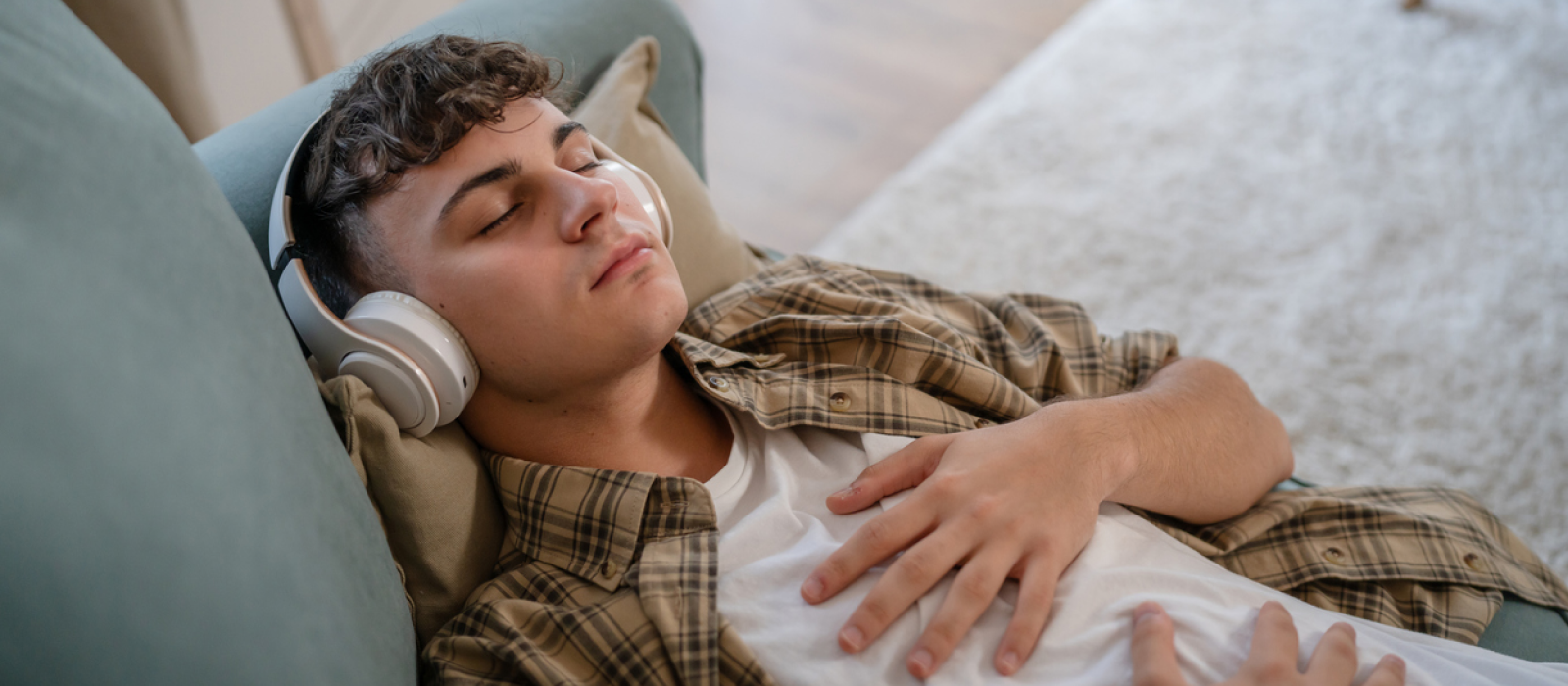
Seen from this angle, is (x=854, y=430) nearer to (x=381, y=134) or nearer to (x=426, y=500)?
(x=426, y=500)

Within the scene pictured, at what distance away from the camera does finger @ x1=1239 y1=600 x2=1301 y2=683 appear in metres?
0.85

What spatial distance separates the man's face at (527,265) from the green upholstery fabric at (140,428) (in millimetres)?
238

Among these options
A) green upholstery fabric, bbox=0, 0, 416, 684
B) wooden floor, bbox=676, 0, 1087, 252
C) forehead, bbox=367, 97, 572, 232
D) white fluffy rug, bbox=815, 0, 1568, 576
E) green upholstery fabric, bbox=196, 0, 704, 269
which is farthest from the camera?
wooden floor, bbox=676, 0, 1087, 252

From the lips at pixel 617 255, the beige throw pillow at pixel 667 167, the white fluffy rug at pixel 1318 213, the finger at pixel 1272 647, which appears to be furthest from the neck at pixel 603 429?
the white fluffy rug at pixel 1318 213

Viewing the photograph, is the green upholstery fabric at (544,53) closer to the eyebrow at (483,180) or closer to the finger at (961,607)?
the eyebrow at (483,180)

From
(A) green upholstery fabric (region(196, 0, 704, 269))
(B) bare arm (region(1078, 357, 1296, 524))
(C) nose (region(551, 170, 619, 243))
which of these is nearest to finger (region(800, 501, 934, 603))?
(B) bare arm (region(1078, 357, 1296, 524))

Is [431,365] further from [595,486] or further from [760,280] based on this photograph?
[760,280]

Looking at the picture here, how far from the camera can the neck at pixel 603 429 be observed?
A: 1.10m

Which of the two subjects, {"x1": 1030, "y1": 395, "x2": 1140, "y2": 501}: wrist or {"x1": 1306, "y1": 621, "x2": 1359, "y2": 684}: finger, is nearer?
{"x1": 1306, "y1": 621, "x2": 1359, "y2": 684}: finger

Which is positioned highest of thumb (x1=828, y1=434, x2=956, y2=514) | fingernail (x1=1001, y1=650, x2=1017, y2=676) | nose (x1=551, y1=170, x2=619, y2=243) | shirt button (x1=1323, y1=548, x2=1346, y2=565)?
nose (x1=551, y1=170, x2=619, y2=243)

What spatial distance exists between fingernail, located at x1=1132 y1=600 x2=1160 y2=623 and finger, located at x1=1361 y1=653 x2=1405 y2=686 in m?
0.20

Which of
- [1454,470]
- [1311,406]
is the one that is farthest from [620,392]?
[1454,470]

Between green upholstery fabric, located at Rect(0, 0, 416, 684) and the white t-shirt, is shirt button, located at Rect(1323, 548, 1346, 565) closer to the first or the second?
the white t-shirt

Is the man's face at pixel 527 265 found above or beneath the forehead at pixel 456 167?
beneath
